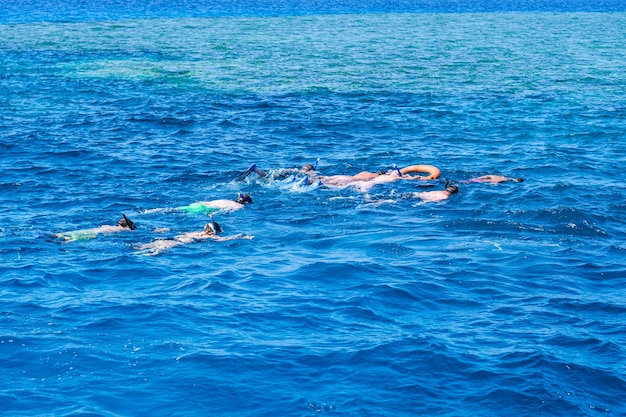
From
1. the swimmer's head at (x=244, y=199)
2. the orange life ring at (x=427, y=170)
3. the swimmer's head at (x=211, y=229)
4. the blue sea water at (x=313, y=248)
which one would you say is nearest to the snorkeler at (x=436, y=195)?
the blue sea water at (x=313, y=248)

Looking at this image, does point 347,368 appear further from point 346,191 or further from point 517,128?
point 517,128

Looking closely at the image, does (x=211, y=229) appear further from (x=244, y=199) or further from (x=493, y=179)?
(x=493, y=179)

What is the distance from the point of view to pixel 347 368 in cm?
1477

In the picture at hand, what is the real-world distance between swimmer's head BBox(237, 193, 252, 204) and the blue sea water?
521 millimetres

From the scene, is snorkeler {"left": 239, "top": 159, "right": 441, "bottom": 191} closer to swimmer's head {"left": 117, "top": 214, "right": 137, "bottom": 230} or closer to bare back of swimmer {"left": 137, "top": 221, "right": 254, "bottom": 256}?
bare back of swimmer {"left": 137, "top": 221, "right": 254, "bottom": 256}

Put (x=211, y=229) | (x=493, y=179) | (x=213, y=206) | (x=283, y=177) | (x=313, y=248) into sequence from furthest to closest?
(x=283, y=177) → (x=493, y=179) → (x=213, y=206) → (x=211, y=229) → (x=313, y=248)

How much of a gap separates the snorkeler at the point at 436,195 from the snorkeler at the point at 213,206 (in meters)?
5.07

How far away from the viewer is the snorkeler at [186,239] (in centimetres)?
2073

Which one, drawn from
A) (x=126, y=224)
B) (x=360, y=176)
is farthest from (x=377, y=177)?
(x=126, y=224)

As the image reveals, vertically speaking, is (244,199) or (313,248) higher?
(244,199)

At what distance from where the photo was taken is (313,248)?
21.2 m

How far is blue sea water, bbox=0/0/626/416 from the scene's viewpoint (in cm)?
1434

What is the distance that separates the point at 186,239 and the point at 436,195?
26.3 feet

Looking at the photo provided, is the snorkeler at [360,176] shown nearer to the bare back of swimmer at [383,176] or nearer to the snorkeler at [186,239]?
the bare back of swimmer at [383,176]
